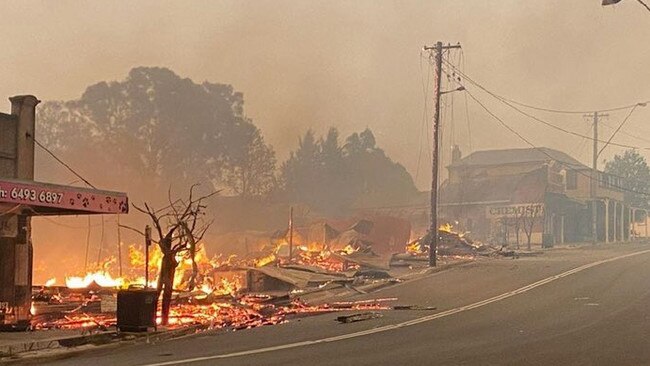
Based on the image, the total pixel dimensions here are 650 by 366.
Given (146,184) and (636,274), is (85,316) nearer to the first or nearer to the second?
(636,274)

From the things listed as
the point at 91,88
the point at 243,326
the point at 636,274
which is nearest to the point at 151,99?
the point at 91,88

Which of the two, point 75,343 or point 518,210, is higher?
point 518,210

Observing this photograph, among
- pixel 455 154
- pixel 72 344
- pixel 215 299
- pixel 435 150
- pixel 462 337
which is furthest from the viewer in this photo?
pixel 455 154

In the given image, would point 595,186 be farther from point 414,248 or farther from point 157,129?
point 157,129

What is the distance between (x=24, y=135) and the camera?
62.9 feet

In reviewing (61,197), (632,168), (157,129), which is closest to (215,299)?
(61,197)

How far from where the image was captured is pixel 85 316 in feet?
63.9

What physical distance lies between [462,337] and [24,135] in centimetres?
1189

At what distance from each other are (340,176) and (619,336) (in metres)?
88.0

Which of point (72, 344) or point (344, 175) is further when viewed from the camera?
point (344, 175)

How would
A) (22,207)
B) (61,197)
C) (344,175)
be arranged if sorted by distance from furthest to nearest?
(344,175) < (22,207) < (61,197)

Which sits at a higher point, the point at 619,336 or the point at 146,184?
the point at 146,184

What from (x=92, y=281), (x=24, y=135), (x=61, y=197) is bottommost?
(x=92, y=281)

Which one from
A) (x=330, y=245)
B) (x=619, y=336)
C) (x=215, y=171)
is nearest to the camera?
(x=619, y=336)
